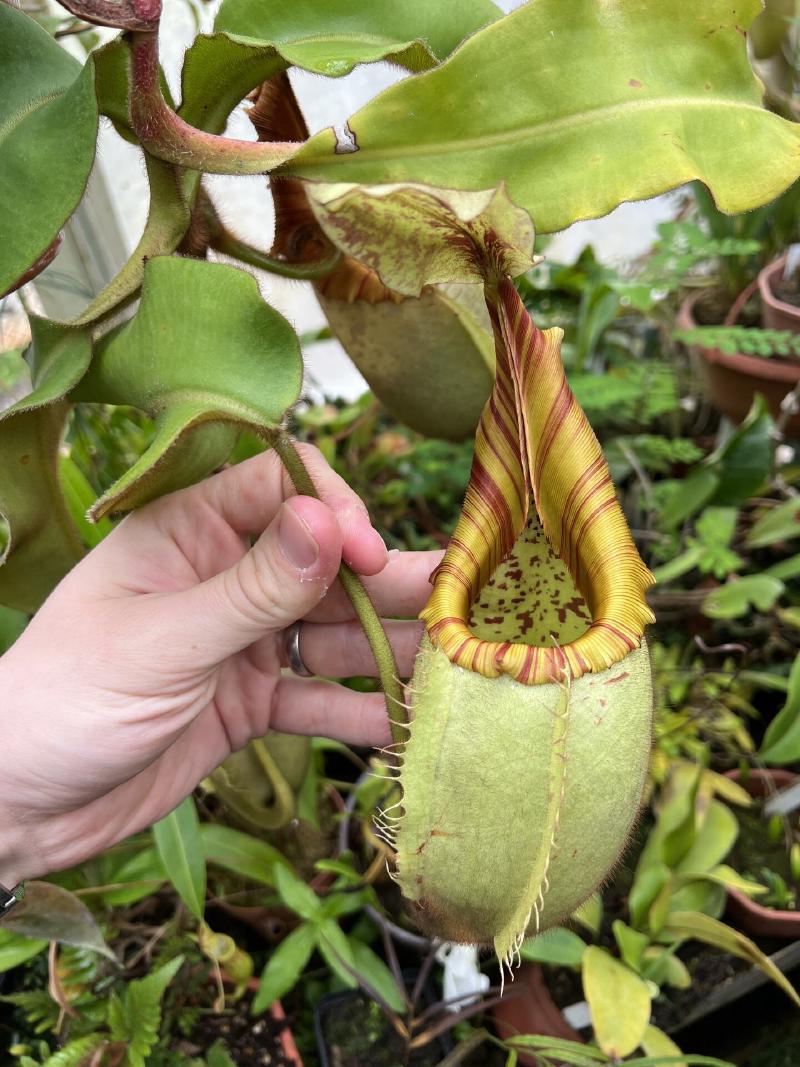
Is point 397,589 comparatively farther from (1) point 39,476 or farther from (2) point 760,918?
(2) point 760,918

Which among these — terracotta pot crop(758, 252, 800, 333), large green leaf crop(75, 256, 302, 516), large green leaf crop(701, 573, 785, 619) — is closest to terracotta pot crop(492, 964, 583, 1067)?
large green leaf crop(701, 573, 785, 619)

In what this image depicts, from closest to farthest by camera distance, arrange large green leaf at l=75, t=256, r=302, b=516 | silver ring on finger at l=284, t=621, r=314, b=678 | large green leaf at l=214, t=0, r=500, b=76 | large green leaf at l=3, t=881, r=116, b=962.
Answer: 1. large green leaf at l=75, t=256, r=302, b=516
2. large green leaf at l=214, t=0, r=500, b=76
3. large green leaf at l=3, t=881, r=116, b=962
4. silver ring on finger at l=284, t=621, r=314, b=678

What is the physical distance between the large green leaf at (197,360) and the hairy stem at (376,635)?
58 mm

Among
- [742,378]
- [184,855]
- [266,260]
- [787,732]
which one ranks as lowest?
[787,732]

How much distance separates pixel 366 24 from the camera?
58 cm

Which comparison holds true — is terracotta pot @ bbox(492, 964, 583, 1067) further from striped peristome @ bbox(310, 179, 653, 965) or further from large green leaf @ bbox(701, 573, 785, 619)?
large green leaf @ bbox(701, 573, 785, 619)

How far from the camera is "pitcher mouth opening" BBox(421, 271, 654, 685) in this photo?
1.60ft

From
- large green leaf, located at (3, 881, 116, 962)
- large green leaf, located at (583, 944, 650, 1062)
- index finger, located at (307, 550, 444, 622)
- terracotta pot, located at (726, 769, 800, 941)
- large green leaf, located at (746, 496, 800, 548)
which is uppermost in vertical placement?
index finger, located at (307, 550, 444, 622)

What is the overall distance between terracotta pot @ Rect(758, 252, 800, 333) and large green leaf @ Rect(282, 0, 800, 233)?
1.01 m

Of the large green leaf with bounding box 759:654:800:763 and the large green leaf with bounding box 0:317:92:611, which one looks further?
the large green leaf with bounding box 759:654:800:763

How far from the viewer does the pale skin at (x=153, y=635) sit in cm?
56

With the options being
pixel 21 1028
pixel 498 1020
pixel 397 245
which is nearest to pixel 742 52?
pixel 397 245

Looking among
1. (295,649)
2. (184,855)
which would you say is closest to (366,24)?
(295,649)

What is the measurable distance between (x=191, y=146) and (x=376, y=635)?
33 centimetres
